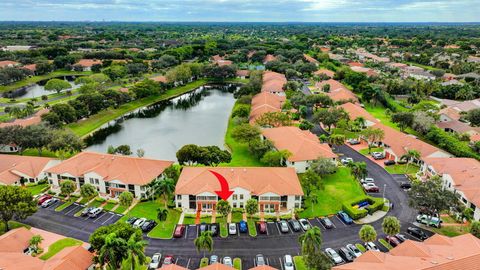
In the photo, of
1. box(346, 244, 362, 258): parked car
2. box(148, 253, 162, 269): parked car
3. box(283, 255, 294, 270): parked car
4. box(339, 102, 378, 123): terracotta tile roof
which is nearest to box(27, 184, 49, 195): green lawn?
box(148, 253, 162, 269): parked car

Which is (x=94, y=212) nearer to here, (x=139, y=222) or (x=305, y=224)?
(x=139, y=222)

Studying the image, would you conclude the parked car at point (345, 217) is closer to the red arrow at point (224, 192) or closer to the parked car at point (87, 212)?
the red arrow at point (224, 192)

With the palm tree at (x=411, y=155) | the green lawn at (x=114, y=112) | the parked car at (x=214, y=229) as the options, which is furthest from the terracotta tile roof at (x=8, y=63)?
the palm tree at (x=411, y=155)

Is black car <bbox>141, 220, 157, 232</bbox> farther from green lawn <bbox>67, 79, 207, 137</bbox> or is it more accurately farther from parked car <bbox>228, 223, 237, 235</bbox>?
green lawn <bbox>67, 79, 207, 137</bbox>

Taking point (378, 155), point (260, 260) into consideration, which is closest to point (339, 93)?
point (378, 155)

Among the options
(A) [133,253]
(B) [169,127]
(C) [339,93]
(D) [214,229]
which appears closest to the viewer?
(A) [133,253]
